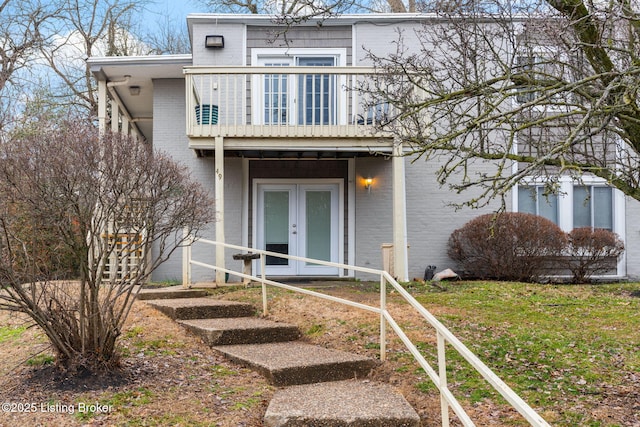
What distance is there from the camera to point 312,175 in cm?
1396

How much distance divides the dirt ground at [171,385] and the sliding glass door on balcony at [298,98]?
5.45 metres

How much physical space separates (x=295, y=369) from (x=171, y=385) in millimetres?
1144

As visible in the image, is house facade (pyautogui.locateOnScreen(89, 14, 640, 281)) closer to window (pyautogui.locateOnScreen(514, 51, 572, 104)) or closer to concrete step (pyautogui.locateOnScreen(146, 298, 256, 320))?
concrete step (pyautogui.locateOnScreen(146, 298, 256, 320))

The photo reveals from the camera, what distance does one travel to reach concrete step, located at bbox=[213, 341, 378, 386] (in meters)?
6.02

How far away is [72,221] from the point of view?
5.66 m

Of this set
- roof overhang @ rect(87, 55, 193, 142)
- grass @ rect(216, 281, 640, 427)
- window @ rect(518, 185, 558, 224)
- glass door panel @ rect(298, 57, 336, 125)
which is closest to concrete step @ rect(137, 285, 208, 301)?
grass @ rect(216, 281, 640, 427)

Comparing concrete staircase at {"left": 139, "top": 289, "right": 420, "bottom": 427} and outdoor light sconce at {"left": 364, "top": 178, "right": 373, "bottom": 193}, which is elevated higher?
outdoor light sconce at {"left": 364, "top": 178, "right": 373, "bottom": 193}

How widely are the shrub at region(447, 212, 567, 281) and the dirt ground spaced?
5.57 meters

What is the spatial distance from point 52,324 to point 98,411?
108cm

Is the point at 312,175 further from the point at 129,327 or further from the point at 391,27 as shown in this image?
the point at 129,327

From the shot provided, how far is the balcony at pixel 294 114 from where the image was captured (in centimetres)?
1166

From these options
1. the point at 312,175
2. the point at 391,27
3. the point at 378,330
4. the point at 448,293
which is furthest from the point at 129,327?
the point at 391,27

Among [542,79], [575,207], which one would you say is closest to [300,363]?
[542,79]

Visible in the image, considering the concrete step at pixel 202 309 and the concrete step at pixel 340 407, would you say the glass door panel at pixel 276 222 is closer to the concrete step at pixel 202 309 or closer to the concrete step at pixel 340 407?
the concrete step at pixel 202 309
